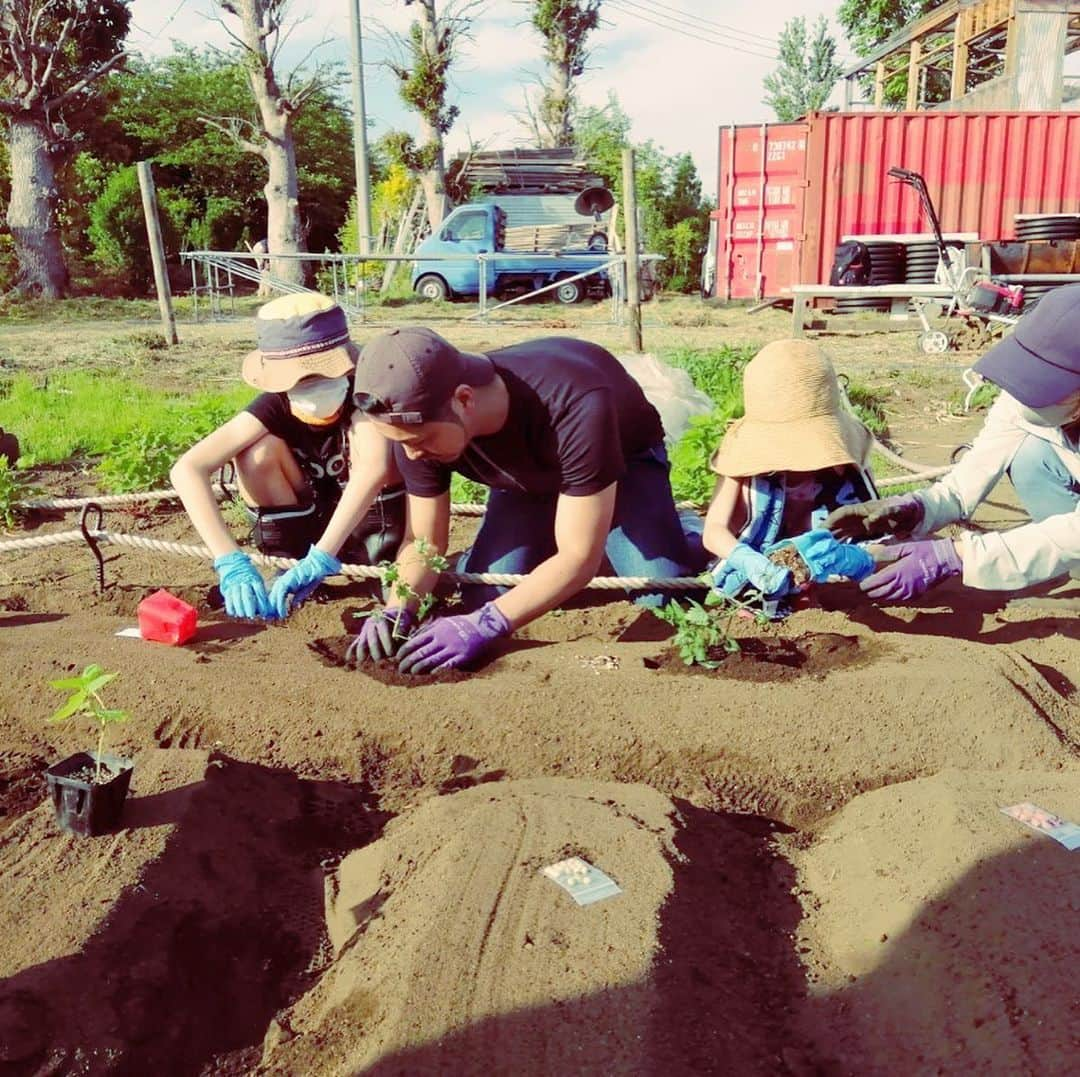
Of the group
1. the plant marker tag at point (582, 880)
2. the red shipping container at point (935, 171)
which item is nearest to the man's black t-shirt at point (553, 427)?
the plant marker tag at point (582, 880)

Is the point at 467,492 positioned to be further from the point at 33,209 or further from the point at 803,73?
the point at 803,73

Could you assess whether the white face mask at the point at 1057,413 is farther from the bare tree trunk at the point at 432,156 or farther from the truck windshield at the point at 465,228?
the bare tree trunk at the point at 432,156

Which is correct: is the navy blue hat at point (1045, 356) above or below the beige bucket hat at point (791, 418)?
above

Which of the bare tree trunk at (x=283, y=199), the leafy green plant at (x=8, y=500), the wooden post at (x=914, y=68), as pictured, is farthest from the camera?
the wooden post at (x=914, y=68)

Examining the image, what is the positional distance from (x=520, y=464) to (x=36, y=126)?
53.5 ft

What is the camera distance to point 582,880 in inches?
79.4

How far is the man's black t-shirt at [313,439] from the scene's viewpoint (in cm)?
355

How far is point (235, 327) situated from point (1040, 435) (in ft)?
36.8

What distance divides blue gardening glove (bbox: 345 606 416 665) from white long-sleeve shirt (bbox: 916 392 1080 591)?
166cm

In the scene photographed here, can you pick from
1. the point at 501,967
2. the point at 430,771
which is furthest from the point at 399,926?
the point at 430,771

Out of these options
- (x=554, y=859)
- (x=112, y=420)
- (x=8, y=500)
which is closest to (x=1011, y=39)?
(x=112, y=420)

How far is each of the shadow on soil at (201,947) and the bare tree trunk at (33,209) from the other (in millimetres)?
16164

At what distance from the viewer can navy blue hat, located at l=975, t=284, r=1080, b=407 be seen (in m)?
2.91

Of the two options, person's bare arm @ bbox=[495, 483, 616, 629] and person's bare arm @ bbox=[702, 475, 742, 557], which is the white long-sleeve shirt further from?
person's bare arm @ bbox=[495, 483, 616, 629]
